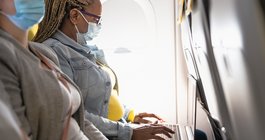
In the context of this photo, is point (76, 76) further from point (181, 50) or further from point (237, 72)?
point (181, 50)

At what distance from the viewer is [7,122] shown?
2.07 feet

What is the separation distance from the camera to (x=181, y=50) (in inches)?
96.0

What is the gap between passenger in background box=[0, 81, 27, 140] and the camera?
0.62 meters

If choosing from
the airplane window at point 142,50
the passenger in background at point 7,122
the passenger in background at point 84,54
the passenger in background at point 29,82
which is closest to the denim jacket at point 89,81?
the passenger in background at point 84,54

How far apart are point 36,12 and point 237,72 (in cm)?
58

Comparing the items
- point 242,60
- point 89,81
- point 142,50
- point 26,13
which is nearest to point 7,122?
point 26,13

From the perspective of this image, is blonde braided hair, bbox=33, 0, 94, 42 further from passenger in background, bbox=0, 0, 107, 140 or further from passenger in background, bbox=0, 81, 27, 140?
passenger in background, bbox=0, 81, 27, 140

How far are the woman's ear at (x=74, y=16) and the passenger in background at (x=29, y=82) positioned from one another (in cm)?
60

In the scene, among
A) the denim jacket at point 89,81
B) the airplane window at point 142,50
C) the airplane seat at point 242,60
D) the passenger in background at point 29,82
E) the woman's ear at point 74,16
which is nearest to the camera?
the airplane seat at point 242,60

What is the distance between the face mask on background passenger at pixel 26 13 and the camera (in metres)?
0.79

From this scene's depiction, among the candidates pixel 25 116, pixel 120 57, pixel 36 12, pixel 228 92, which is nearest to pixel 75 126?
pixel 25 116

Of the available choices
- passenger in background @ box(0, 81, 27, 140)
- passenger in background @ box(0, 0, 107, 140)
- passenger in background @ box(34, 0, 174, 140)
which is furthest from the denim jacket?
passenger in background @ box(0, 81, 27, 140)

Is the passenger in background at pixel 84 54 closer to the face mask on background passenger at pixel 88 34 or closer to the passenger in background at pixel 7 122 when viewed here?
the face mask on background passenger at pixel 88 34

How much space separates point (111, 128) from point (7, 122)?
0.78 metres
